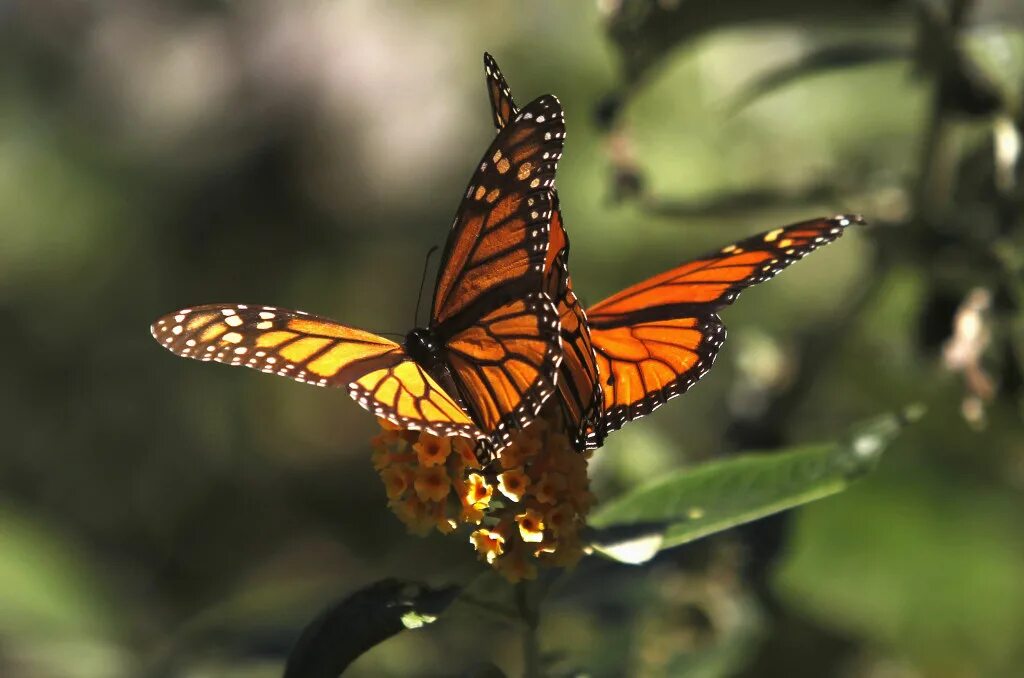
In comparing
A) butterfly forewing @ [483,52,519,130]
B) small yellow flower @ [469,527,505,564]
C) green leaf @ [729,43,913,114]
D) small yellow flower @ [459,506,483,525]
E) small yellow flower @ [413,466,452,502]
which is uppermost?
green leaf @ [729,43,913,114]

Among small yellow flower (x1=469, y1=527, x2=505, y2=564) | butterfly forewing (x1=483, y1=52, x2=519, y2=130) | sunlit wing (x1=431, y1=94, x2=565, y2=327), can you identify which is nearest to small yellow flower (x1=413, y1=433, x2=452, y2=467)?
small yellow flower (x1=469, y1=527, x2=505, y2=564)

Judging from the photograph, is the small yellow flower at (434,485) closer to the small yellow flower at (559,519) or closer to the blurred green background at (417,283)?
the small yellow flower at (559,519)

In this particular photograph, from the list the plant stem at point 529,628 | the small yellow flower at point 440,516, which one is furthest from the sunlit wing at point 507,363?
the plant stem at point 529,628

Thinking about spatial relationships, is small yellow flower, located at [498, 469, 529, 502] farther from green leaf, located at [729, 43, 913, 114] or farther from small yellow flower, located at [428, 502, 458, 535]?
green leaf, located at [729, 43, 913, 114]

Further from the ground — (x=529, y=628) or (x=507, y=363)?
(x=507, y=363)

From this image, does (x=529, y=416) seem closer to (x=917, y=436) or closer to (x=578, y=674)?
(x=578, y=674)

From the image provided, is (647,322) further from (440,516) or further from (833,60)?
(833,60)

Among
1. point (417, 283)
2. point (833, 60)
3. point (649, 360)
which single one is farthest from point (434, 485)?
point (417, 283)
